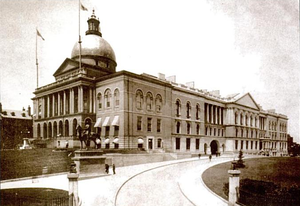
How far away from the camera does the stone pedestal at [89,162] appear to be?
71.7ft

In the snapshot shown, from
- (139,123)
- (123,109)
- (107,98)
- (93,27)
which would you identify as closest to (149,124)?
(139,123)

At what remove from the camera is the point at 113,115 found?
3941 cm

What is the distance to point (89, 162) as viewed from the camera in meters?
22.4

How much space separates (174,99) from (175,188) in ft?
101

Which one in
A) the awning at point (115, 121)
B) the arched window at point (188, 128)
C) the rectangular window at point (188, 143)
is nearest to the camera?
the awning at point (115, 121)

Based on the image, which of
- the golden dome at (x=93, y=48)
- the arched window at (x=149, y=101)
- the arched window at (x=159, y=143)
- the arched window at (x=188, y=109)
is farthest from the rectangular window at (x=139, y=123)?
the golden dome at (x=93, y=48)

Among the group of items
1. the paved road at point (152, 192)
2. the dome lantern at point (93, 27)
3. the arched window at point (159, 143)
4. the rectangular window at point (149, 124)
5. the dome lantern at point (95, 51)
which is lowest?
the arched window at point (159, 143)

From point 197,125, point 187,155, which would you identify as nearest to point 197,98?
point 197,125

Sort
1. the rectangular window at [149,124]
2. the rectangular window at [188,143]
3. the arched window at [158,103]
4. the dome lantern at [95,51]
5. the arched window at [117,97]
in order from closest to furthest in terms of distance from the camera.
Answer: the arched window at [117,97] → the rectangular window at [149,124] → the arched window at [158,103] → the dome lantern at [95,51] → the rectangular window at [188,143]

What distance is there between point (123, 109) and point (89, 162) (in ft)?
52.2

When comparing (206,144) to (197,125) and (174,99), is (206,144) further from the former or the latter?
(174,99)

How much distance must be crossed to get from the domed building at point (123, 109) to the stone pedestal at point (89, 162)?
1405 cm

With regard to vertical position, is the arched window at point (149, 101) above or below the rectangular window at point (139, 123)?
above

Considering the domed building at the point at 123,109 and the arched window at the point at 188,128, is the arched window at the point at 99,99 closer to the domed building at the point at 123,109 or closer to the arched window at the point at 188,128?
the domed building at the point at 123,109
